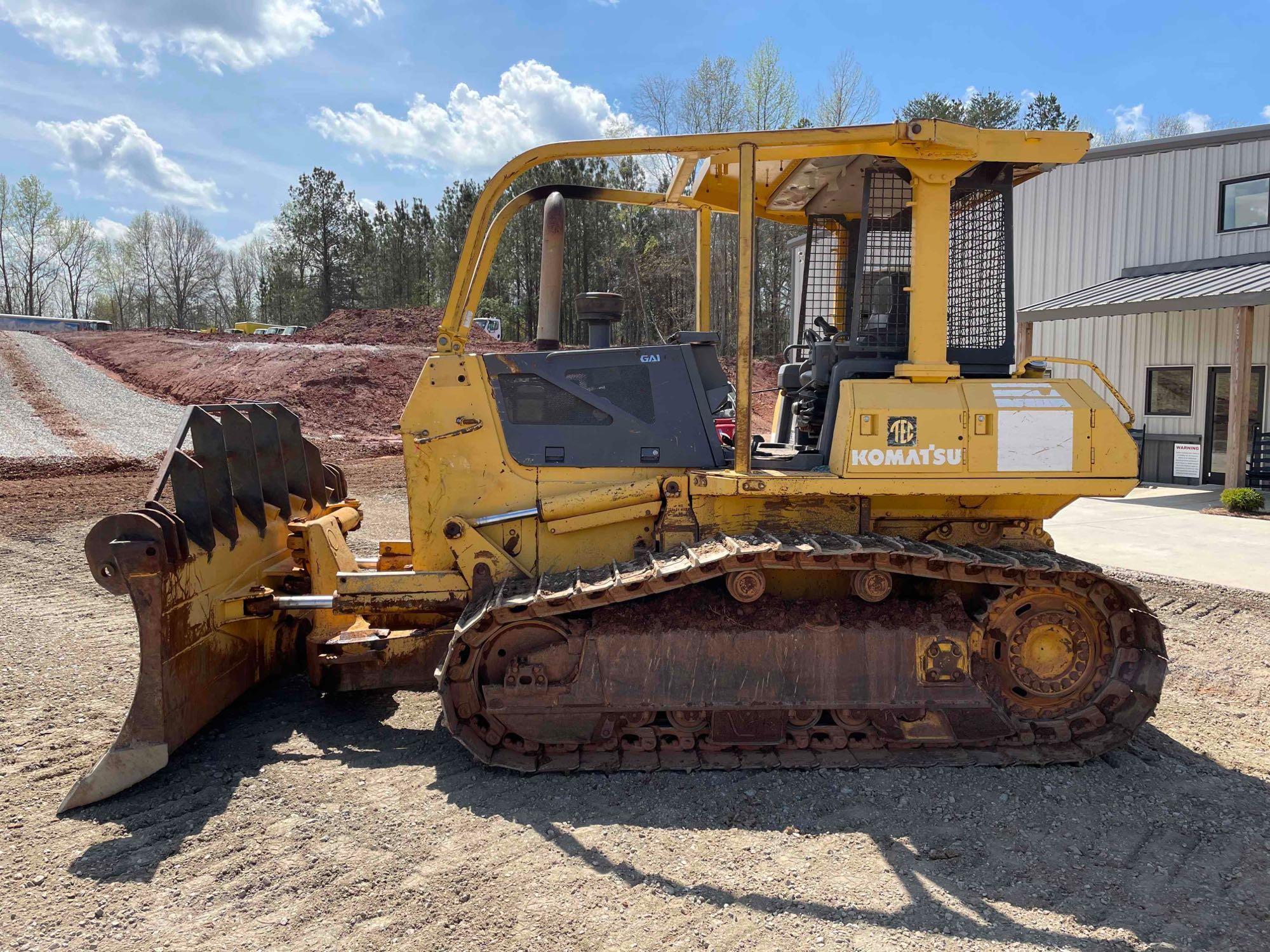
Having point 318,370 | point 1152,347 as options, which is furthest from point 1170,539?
point 318,370

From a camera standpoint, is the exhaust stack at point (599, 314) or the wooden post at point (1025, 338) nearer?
the exhaust stack at point (599, 314)

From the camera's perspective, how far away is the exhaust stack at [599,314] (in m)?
4.85

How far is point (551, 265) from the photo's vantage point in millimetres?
4617

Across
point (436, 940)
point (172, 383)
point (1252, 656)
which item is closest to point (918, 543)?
point (436, 940)

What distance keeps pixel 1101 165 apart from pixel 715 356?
1599 cm

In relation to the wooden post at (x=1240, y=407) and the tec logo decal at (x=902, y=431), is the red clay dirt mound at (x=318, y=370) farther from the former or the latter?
the tec logo decal at (x=902, y=431)

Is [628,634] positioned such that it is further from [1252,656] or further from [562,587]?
[1252,656]

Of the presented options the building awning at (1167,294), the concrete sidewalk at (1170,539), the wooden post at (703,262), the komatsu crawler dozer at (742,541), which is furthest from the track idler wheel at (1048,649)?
the building awning at (1167,294)

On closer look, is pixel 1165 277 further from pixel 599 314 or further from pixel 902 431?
pixel 599 314

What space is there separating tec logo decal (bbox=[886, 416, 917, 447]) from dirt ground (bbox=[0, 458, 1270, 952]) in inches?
64.0

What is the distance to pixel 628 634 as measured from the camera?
418 cm

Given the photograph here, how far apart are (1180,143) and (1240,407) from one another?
582 centimetres

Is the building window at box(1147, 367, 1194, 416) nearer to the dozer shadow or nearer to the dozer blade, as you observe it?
the dozer shadow

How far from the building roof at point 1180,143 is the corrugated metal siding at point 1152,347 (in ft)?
10.3
